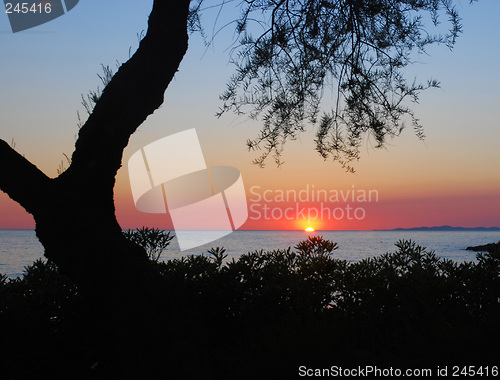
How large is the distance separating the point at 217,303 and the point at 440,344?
258 cm

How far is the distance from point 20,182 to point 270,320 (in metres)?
3.03

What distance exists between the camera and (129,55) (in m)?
4.93

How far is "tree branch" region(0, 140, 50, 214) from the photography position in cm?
399

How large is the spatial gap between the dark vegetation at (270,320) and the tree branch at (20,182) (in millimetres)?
1284

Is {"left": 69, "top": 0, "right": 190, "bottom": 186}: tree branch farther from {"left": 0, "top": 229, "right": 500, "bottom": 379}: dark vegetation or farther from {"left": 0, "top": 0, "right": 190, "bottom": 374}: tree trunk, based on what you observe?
{"left": 0, "top": 229, "right": 500, "bottom": 379}: dark vegetation

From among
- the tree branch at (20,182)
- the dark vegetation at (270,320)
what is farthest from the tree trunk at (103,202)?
the dark vegetation at (270,320)

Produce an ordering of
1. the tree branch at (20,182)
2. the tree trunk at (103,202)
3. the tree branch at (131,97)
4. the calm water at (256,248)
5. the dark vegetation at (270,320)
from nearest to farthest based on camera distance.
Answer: the dark vegetation at (270,320) < the tree trunk at (103,202) < the tree branch at (20,182) < the tree branch at (131,97) < the calm water at (256,248)

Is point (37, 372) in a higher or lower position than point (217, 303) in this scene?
lower

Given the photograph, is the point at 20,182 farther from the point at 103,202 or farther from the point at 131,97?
A: the point at 131,97

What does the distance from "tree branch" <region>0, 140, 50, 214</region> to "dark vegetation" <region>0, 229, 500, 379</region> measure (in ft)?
4.21

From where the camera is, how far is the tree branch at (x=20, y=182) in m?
3.99

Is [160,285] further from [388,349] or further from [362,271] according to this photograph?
[362,271]

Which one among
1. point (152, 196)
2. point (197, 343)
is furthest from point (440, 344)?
point (152, 196)

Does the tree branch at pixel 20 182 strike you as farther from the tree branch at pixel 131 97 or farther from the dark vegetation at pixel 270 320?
the dark vegetation at pixel 270 320
